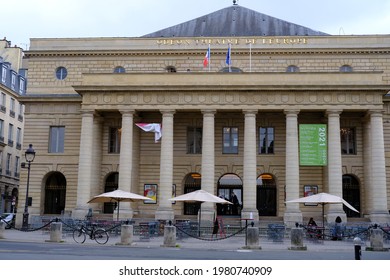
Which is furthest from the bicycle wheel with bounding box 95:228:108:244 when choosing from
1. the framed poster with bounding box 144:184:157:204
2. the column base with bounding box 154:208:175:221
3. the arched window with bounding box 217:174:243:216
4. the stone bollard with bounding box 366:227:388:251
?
the arched window with bounding box 217:174:243:216

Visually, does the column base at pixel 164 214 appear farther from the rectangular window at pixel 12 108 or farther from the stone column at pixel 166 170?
the rectangular window at pixel 12 108

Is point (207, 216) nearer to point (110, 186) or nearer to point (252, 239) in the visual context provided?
point (110, 186)

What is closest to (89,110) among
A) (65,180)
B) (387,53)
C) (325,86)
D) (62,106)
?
(62,106)

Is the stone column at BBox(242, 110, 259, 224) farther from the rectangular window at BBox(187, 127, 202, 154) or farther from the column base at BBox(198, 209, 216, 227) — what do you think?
the rectangular window at BBox(187, 127, 202, 154)

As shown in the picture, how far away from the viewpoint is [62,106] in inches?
1676

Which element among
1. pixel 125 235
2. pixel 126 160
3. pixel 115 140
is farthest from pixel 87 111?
pixel 125 235

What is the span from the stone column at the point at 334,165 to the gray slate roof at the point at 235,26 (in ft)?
36.2

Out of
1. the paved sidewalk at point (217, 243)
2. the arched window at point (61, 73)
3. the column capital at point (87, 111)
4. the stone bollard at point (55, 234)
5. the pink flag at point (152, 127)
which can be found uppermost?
the arched window at point (61, 73)

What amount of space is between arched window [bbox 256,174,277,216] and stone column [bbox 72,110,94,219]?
13.2 metres

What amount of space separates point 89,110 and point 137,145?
500 cm

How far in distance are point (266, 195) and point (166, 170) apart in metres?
8.88

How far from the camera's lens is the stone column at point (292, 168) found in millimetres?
36406

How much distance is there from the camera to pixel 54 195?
43.5m

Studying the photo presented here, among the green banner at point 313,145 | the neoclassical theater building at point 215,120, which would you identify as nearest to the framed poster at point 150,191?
the neoclassical theater building at point 215,120
